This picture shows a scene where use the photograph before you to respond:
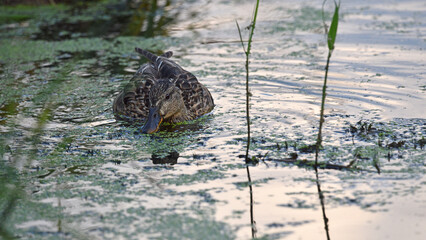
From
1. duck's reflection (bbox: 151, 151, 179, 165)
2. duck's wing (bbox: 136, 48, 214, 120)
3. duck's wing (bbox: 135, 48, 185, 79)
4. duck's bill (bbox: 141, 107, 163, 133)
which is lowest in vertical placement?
duck's reflection (bbox: 151, 151, 179, 165)

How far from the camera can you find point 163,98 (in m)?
6.91

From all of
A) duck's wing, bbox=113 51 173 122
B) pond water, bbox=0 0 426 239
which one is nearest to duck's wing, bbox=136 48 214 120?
pond water, bbox=0 0 426 239

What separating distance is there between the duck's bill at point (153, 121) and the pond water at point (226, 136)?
3.6 inches

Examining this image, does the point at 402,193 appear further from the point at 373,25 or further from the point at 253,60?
the point at 373,25

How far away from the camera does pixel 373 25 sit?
10516 mm

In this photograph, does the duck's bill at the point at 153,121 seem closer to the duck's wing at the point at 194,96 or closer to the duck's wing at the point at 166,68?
the duck's wing at the point at 194,96

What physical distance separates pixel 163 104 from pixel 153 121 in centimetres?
22

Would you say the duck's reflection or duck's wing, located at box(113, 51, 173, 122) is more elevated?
duck's wing, located at box(113, 51, 173, 122)

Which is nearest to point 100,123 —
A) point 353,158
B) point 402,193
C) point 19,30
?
point 353,158

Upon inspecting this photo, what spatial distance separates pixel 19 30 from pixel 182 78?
4.89 meters

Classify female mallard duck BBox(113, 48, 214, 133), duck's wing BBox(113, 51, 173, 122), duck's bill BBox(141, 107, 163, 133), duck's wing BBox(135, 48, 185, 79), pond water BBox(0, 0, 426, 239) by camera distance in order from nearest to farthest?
pond water BBox(0, 0, 426, 239) → duck's bill BBox(141, 107, 163, 133) → female mallard duck BBox(113, 48, 214, 133) → duck's wing BBox(113, 51, 173, 122) → duck's wing BBox(135, 48, 185, 79)

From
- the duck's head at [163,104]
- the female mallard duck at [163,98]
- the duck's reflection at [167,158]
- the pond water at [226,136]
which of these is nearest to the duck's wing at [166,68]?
the female mallard duck at [163,98]

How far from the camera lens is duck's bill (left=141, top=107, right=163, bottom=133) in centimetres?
653

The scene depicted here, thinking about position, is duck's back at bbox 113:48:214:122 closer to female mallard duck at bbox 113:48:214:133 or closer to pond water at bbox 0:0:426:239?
female mallard duck at bbox 113:48:214:133
